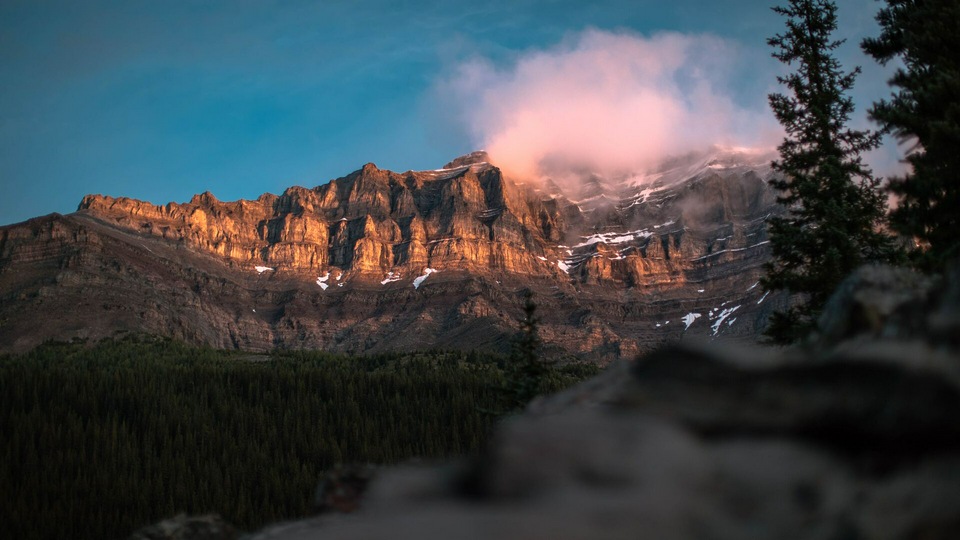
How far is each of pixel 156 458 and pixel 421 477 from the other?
415 feet

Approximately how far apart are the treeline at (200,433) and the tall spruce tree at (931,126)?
6609cm

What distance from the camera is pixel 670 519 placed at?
5848 millimetres

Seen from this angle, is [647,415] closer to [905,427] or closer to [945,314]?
[905,427]

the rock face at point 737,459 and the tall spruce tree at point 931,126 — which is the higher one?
the tall spruce tree at point 931,126

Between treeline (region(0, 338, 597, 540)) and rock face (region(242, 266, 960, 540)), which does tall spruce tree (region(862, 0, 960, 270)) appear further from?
treeline (region(0, 338, 597, 540))

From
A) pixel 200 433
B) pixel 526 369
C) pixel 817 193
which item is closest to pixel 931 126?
pixel 817 193

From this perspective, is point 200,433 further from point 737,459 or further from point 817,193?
point 737,459

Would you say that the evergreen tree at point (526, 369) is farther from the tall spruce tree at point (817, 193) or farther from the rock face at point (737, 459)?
the rock face at point (737, 459)

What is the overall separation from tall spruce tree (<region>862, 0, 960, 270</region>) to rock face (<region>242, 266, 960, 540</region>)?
9799 mm

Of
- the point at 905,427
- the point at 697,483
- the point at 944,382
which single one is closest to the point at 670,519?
the point at 697,483

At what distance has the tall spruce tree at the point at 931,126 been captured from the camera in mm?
15547

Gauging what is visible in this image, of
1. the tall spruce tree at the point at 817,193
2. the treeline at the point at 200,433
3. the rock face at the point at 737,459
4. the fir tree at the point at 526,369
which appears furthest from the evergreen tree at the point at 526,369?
the treeline at the point at 200,433

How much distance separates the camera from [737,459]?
6.36m

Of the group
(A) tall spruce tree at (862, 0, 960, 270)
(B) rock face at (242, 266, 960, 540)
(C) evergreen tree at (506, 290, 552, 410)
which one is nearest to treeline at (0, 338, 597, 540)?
(C) evergreen tree at (506, 290, 552, 410)
